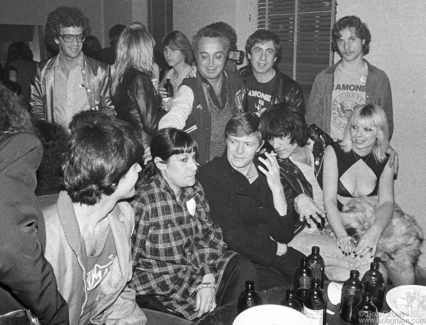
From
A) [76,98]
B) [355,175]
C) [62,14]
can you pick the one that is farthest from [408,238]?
[62,14]

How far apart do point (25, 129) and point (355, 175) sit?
7.10ft

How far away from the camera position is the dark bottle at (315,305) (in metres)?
1.55

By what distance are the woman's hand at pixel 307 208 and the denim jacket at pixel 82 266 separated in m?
1.13

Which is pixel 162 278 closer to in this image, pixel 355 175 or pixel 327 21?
pixel 355 175

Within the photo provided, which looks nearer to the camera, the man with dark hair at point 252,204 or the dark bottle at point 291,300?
the dark bottle at point 291,300

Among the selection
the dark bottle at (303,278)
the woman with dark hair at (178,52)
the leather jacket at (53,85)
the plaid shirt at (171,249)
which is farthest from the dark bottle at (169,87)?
the dark bottle at (303,278)

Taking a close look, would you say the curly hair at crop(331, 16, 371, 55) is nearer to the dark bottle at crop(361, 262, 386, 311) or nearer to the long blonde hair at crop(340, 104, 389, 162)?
the long blonde hair at crop(340, 104, 389, 162)

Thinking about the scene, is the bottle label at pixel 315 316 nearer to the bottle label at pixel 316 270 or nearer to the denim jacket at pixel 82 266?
the bottle label at pixel 316 270

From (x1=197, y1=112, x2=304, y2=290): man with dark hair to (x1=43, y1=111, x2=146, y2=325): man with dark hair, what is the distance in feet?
2.35

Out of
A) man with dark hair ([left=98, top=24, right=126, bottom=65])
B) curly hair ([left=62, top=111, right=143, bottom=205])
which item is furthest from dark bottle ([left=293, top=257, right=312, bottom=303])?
man with dark hair ([left=98, top=24, right=126, bottom=65])

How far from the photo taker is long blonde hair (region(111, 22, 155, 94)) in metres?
3.14

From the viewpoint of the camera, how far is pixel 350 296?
172 centimetres

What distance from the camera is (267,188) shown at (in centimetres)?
265

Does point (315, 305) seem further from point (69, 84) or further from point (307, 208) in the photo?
point (69, 84)
